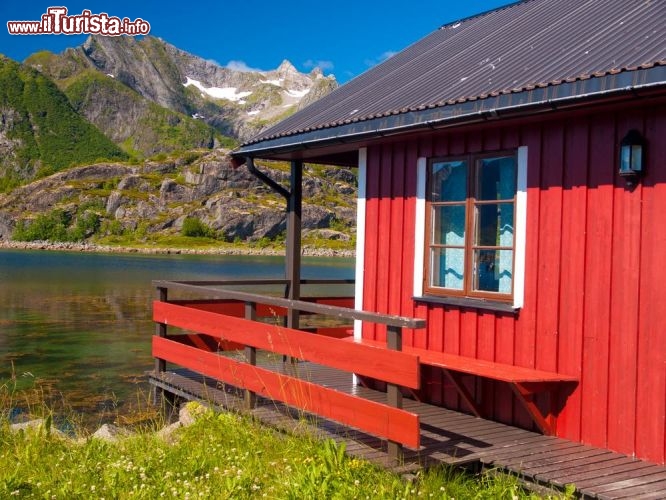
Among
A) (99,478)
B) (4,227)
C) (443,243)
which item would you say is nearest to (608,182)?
(443,243)

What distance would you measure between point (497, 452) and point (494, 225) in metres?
2.06

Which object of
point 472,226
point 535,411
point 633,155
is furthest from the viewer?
point 472,226

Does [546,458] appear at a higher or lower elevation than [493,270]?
lower

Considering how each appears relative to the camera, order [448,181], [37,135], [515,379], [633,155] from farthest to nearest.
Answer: [37,135], [448,181], [515,379], [633,155]

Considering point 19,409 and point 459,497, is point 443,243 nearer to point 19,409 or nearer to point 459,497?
point 459,497

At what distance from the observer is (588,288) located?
20.0 feet

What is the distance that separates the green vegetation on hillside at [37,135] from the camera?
177250 millimetres

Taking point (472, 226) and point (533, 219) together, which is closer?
point (533, 219)

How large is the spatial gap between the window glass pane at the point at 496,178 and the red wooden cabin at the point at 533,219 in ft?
0.04

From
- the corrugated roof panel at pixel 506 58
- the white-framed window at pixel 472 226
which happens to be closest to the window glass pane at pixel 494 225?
the white-framed window at pixel 472 226

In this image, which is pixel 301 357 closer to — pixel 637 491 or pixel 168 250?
pixel 637 491

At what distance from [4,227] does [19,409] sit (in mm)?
116781

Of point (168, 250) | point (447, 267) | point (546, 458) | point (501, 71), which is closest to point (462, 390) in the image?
point (447, 267)

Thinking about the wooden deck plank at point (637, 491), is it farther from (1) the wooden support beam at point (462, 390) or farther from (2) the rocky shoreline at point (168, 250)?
(2) the rocky shoreline at point (168, 250)
